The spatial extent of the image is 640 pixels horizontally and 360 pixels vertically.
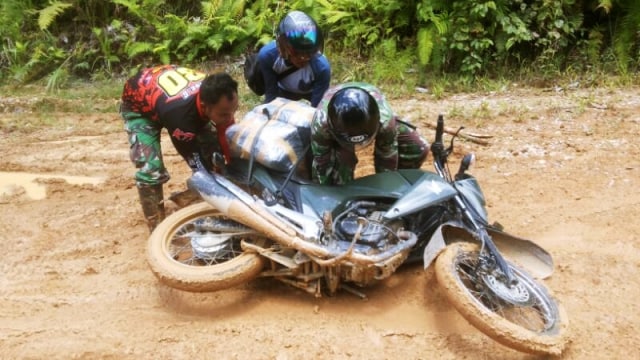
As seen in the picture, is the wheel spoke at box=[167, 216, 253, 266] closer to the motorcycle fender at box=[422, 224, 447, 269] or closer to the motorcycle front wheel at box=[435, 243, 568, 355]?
the motorcycle fender at box=[422, 224, 447, 269]

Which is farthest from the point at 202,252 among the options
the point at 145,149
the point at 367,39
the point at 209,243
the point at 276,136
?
the point at 367,39

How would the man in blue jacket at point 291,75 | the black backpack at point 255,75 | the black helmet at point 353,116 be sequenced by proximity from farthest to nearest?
the black backpack at point 255,75 → the man in blue jacket at point 291,75 → the black helmet at point 353,116

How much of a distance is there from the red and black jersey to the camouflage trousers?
0.07 m

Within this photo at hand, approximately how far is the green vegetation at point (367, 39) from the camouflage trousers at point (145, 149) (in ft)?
13.1

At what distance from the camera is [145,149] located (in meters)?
4.48

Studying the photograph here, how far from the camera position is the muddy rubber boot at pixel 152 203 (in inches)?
179

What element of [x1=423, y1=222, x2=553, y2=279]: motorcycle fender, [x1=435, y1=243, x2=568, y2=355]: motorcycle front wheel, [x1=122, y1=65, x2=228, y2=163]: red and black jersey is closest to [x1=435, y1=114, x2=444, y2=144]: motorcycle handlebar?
[x1=423, y1=222, x2=553, y2=279]: motorcycle fender

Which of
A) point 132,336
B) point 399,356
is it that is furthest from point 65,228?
point 399,356

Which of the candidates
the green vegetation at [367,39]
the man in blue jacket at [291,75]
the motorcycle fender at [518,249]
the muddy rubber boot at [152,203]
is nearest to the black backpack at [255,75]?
the man in blue jacket at [291,75]

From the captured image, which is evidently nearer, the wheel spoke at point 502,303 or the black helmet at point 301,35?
the wheel spoke at point 502,303

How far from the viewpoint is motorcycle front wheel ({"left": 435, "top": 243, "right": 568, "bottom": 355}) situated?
2969 millimetres

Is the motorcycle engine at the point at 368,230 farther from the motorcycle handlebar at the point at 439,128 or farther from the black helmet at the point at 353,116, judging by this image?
the motorcycle handlebar at the point at 439,128

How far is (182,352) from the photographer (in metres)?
3.34

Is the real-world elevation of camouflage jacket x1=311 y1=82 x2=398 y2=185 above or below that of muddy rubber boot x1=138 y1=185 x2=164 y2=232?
above
